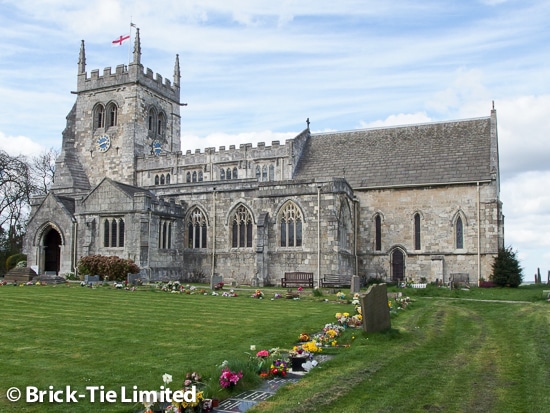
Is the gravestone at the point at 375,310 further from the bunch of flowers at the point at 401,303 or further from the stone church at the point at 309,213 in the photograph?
the stone church at the point at 309,213

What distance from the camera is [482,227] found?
3606cm

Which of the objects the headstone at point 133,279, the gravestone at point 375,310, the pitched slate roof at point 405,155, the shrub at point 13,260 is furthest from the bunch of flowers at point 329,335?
the shrub at point 13,260

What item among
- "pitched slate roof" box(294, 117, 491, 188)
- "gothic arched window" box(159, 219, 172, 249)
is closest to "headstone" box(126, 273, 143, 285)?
"gothic arched window" box(159, 219, 172, 249)

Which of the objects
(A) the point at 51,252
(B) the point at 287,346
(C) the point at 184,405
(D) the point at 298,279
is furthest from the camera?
(A) the point at 51,252

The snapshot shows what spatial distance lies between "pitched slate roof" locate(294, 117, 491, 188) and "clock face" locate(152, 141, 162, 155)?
14747 millimetres

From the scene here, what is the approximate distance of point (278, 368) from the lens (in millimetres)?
9633

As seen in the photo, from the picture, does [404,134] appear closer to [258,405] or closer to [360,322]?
[360,322]

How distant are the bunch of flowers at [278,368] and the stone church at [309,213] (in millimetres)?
23716

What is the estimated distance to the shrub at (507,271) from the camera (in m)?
33.7

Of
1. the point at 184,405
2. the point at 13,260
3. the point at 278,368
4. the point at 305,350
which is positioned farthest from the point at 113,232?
the point at 184,405

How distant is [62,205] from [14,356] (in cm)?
2981

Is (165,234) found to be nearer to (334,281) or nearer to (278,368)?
(334,281)

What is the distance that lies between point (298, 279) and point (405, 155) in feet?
45.2

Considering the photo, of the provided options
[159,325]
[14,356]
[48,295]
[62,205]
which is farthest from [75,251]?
[14,356]
